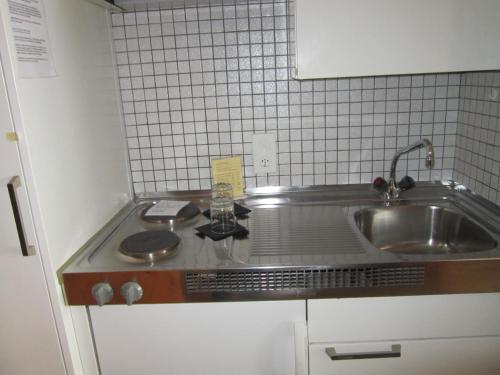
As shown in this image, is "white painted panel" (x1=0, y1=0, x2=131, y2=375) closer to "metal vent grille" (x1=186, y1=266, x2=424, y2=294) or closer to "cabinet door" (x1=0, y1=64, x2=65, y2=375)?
"cabinet door" (x1=0, y1=64, x2=65, y2=375)

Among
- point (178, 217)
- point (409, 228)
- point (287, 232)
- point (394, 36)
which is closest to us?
point (394, 36)

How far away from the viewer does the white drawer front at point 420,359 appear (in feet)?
3.59

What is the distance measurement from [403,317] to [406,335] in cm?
6

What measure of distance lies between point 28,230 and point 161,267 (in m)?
0.34

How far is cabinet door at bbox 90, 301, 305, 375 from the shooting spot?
1.08 m

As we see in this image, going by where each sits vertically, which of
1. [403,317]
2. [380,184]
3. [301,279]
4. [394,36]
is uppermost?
[394,36]

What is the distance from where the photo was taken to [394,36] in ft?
3.75

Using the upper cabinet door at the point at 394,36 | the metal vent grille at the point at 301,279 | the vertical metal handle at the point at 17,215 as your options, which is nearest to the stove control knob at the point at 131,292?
the metal vent grille at the point at 301,279

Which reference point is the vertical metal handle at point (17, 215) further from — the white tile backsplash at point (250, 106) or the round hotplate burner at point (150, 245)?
the white tile backsplash at point (250, 106)

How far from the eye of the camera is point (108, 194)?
1393 mm

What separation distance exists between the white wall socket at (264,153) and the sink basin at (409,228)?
400mm

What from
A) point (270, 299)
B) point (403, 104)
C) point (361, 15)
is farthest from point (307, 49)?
point (270, 299)

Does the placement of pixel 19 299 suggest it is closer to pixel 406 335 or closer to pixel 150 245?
pixel 150 245

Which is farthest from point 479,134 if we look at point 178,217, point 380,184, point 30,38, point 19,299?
point 19,299
